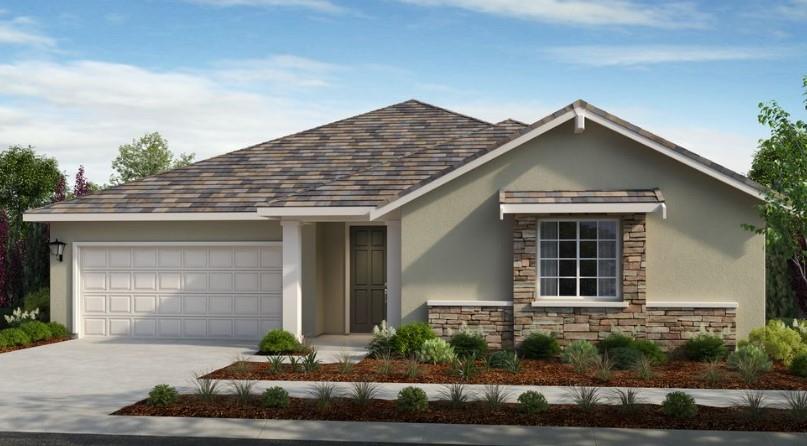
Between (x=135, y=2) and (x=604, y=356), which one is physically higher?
(x=135, y=2)

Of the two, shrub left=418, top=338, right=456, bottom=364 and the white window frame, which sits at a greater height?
the white window frame

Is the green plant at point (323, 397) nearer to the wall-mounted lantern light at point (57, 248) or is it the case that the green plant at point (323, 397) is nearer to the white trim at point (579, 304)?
the white trim at point (579, 304)

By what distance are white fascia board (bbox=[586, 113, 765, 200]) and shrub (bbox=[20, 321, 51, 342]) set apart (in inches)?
481

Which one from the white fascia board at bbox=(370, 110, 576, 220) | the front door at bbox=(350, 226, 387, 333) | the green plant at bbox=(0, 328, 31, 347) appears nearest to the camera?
the white fascia board at bbox=(370, 110, 576, 220)

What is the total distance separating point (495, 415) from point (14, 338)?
39.1 feet

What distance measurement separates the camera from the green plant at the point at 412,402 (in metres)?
10.3

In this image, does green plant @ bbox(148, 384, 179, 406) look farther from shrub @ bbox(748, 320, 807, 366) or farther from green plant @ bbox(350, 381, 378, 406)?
shrub @ bbox(748, 320, 807, 366)

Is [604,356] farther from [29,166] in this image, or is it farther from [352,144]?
[29,166]

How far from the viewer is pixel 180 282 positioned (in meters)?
19.3

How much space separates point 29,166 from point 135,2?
2257 centimetres

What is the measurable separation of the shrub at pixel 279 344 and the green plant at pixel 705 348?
22.9 feet

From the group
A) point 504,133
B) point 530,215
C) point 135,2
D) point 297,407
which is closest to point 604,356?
point 530,215

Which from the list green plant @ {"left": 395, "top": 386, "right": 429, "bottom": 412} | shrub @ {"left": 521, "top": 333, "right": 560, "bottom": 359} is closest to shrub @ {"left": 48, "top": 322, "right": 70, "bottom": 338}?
shrub @ {"left": 521, "top": 333, "right": 560, "bottom": 359}

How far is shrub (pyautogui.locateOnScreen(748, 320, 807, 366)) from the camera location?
1491 centimetres
